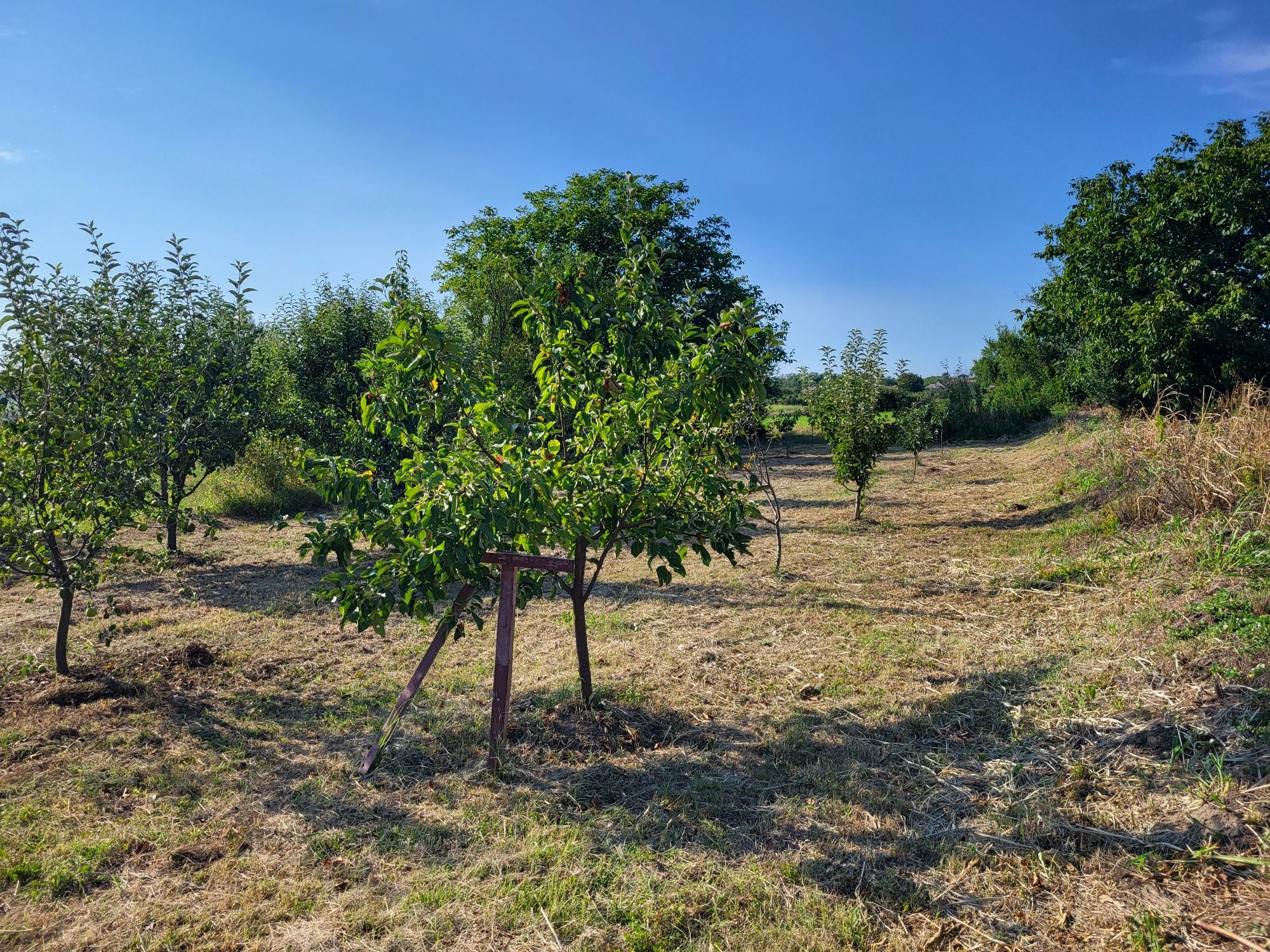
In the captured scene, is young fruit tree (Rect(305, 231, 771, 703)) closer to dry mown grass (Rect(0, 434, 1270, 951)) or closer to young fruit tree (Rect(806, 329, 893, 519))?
dry mown grass (Rect(0, 434, 1270, 951))

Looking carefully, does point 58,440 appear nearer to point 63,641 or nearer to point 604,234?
point 63,641

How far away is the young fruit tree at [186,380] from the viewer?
595 cm

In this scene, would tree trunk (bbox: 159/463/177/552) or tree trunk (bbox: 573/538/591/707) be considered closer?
tree trunk (bbox: 573/538/591/707)

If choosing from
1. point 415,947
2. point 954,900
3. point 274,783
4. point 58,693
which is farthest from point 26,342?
point 954,900

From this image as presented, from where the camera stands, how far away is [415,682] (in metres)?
4.25

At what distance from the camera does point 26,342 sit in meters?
4.96

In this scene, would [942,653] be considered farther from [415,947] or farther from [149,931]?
[149,931]

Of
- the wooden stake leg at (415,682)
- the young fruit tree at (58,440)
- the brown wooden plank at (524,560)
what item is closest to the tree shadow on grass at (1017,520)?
the brown wooden plank at (524,560)

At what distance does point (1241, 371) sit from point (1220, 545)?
11.7m

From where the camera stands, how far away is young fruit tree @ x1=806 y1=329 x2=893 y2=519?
12.6 meters

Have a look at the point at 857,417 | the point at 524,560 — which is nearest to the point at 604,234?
the point at 857,417

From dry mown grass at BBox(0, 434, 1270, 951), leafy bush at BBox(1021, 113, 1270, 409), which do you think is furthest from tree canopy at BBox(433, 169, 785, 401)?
dry mown grass at BBox(0, 434, 1270, 951)

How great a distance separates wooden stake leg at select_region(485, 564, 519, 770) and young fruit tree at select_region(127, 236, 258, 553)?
248 cm

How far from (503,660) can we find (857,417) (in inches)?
388
